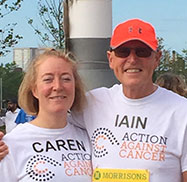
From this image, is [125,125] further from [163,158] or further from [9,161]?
[9,161]

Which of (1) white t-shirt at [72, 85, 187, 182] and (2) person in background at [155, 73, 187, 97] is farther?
(2) person in background at [155, 73, 187, 97]

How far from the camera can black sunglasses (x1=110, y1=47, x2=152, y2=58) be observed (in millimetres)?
2719

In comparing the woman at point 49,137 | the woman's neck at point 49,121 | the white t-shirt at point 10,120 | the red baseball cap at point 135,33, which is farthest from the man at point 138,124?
the white t-shirt at point 10,120

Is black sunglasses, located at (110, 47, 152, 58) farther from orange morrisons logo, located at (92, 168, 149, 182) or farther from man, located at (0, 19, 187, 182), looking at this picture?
orange morrisons logo, located at (92, 168, 149, 182)

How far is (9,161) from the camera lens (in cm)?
253

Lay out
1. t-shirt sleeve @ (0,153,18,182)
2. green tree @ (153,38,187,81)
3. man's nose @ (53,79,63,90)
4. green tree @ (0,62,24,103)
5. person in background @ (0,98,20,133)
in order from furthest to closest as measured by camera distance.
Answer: green tree @ (0,62,24,103) < green tree @ (153,38,187,81) < person in background @ (0,98,20,133) < man's nose @ (53,79,63,90) < t-shirt sleeve @ (0,153,18,182)

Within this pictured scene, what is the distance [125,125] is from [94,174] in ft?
1.04

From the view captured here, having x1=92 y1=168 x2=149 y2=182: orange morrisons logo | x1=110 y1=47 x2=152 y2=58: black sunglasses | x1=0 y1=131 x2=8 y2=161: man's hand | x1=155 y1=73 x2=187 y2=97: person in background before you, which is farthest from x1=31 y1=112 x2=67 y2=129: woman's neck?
x1=155 y1=73 x2=187 y2=97: person in background

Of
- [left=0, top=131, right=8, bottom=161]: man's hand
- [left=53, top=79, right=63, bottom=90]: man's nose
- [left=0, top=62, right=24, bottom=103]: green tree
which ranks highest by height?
[left=53, top=79, right=63, bottom=90]: man's nose

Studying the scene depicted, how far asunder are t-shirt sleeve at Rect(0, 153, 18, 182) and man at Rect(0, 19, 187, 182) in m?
0.45

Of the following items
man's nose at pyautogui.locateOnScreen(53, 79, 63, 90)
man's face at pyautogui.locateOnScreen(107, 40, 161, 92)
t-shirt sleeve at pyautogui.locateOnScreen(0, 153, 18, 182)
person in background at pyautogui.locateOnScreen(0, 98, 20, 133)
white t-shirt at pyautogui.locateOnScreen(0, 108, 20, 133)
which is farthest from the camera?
person in background at pyautogui.locateOnScreen(0, 98, 20, 133)

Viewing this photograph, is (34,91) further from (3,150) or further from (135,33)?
(135,33)

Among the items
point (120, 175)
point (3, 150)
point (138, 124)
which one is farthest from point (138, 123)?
point (3, 150)

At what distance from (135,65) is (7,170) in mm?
884
